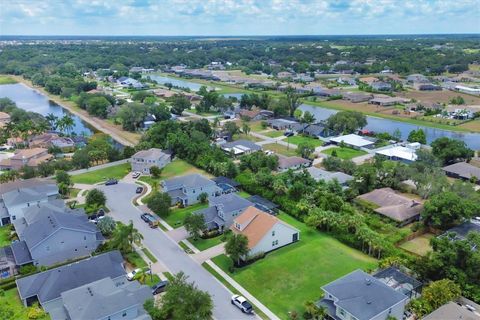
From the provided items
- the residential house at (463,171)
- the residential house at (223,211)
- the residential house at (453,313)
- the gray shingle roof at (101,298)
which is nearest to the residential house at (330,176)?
the residential house at (223,211)

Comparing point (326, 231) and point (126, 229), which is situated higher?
point (126, 229)

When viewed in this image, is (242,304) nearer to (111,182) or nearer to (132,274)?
(132,274)

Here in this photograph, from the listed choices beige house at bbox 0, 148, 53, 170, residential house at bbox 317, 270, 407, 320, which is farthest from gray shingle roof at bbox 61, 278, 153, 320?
beige house at bbox 0, 148, 53, 170

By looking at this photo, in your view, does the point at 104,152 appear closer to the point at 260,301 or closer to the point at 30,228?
the point at 30,228

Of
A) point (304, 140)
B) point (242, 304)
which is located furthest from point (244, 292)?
point (304, 140)

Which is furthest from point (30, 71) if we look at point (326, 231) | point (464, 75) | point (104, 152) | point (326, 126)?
point (464, 75)

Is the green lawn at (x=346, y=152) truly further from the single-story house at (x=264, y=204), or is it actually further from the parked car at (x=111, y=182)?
the parked car at (x=111, y=182)

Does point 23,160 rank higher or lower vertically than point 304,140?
higher
